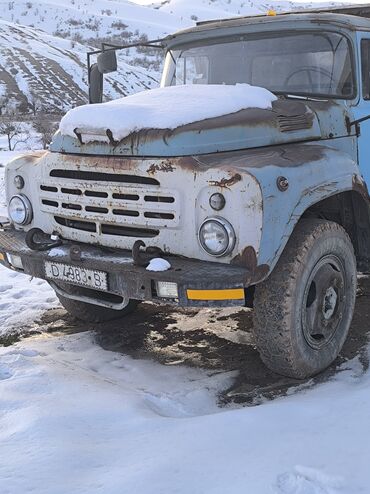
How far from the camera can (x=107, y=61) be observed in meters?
5.19

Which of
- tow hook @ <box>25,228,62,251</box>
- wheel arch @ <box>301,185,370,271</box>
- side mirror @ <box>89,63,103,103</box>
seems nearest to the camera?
tow hook @ <box>25,228,62,251</box>

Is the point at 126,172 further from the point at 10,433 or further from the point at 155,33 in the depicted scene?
the point at 155,33

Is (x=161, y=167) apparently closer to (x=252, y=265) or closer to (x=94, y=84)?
(x=252, y=265)

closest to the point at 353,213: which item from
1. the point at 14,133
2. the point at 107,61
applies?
the point at 107,61

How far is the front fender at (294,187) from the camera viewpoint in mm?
3334

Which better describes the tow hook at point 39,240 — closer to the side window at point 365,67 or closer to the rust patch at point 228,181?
the rust patch at point 228,181

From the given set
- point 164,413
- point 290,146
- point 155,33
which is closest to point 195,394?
point 164,413

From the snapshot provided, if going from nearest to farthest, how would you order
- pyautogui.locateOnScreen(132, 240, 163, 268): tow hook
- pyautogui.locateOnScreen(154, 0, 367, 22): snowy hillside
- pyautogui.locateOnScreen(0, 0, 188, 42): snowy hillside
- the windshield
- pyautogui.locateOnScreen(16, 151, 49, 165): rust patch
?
pyautogui.locateOnScreen(132, 240, 163, 268): tow hook → pyautogui.locateOnScreen(16, 151, 49, 165): rust patch → the windshield → pyautogui.locateOnScreen(0, 0, 188, 42): snowy hillside → pyautogui.locateOnScreen(154, 0, 367, 22): snowy hillside

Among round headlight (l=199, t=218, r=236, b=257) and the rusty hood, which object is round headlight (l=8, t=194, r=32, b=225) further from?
round headlight (l=199, t=218, r=236, b=257)

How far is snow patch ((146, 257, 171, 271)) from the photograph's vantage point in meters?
3.43

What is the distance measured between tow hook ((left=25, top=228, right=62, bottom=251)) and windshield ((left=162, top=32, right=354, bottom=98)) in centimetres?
184

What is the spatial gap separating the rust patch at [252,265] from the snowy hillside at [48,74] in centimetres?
3384

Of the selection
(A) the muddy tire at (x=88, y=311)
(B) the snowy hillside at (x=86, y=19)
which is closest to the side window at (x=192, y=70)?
(A) the muddy tire at (x=88, y=311)

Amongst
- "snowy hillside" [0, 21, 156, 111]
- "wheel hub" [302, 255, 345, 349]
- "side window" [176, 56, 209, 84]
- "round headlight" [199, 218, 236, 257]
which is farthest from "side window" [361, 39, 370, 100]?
"snowy hillside" [0, 21, 156, 111]
